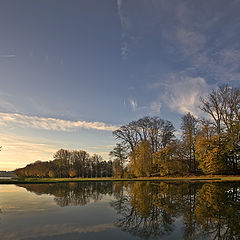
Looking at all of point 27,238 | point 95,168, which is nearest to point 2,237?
point 27,238

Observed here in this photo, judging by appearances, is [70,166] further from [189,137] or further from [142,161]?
[189,137]

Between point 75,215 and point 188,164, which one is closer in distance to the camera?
point 75,215

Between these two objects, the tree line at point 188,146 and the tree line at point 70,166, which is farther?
the tree line at point 70,166

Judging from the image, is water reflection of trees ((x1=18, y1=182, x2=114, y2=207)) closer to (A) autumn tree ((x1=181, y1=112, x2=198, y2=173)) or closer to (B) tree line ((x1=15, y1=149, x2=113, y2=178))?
(A) autumn tree ((x1=181, y1=112, x2=198, y2=173))

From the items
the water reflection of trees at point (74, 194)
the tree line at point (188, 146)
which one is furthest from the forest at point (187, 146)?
the water reflection of trees at point (74, 194)

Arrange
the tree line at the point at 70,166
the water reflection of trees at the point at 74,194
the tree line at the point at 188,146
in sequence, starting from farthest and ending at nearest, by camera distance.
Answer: the tree line at the point at 70,166
the tree line at the point at 188,146
the water reflection of trees at the point at 74,194

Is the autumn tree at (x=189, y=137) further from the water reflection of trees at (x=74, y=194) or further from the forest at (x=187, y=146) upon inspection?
the water reflection of trees at (x=74, y=194)

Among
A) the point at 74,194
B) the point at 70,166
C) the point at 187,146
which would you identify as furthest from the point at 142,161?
the point at 70,166

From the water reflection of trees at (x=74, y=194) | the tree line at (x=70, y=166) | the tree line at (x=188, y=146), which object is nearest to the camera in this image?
the water reflection of trees at (x=74, y=194)

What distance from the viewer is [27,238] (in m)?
5.72

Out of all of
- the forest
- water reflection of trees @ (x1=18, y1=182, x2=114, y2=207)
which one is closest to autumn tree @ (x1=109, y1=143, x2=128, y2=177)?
the forest

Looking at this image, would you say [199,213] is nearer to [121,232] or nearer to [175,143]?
[121,232]

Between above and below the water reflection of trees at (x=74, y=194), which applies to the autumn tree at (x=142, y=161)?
above

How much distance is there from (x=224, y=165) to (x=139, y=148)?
16.1 m
